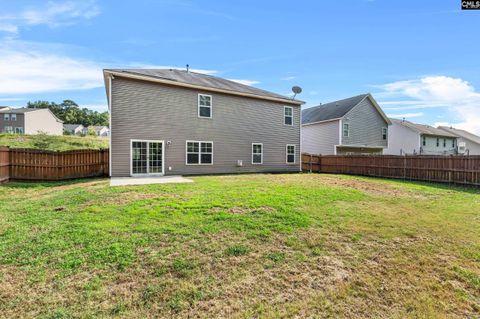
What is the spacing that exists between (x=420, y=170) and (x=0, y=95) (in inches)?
2675

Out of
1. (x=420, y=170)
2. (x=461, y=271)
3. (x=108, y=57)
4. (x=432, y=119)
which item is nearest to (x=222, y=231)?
(x=461, y=271)

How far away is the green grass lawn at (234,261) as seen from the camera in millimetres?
2541

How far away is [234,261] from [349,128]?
2108 cm

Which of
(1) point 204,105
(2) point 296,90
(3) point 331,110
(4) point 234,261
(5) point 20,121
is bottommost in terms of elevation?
(4) point 234,261

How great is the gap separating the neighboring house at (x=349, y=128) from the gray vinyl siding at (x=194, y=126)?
5.94m

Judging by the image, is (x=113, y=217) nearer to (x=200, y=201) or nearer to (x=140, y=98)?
(x=200, y=201)

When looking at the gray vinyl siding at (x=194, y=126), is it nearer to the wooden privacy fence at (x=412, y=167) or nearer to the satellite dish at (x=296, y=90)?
the satellite dish at (x=296, y=90)

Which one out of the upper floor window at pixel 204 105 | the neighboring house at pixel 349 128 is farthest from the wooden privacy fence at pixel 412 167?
the upper floor window at pixel 204 105

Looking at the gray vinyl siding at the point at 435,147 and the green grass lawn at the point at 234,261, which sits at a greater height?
the gray vinyl siding at the point at 435,147

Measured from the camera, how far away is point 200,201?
20.6ft

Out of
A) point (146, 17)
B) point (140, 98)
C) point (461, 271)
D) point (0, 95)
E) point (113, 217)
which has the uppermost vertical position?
point (0, 95)

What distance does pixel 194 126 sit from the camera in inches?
543

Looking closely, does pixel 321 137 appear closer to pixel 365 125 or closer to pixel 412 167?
pixel 365 125

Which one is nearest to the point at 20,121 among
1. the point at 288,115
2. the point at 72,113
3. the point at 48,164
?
the point at 72,113
